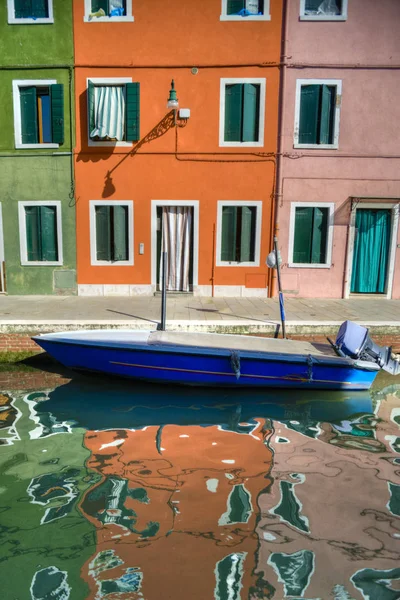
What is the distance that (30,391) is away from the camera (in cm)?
697

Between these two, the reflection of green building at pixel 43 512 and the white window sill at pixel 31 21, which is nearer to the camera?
the reflection of green building at pixel 43 512

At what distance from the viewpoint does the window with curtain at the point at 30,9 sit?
34.2 ft

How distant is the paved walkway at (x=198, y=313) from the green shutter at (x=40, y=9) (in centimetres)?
697

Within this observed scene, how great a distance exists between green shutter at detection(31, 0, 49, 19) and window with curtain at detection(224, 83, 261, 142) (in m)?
4.79

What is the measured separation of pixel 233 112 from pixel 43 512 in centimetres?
980

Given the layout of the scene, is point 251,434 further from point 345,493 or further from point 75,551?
point 75,551

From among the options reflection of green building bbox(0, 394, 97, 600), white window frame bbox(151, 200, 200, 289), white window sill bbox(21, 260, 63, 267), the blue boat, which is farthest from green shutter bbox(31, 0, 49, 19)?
reflection of green building bbox(0, 394, 97, 600)

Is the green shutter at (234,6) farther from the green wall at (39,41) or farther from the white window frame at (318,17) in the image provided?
the green wall at (39,41)

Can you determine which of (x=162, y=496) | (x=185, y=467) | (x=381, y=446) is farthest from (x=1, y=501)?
(x=381, y=446)

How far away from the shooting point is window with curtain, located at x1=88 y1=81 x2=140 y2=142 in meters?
10.6

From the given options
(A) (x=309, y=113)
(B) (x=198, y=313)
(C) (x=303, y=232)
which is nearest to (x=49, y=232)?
(B) (x=198, y=313)

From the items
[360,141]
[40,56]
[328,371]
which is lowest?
[328,371]

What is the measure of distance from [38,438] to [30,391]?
5.74 ft

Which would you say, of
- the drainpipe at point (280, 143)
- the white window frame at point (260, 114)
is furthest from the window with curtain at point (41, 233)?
A: the drainpipe at point (280, 143)
